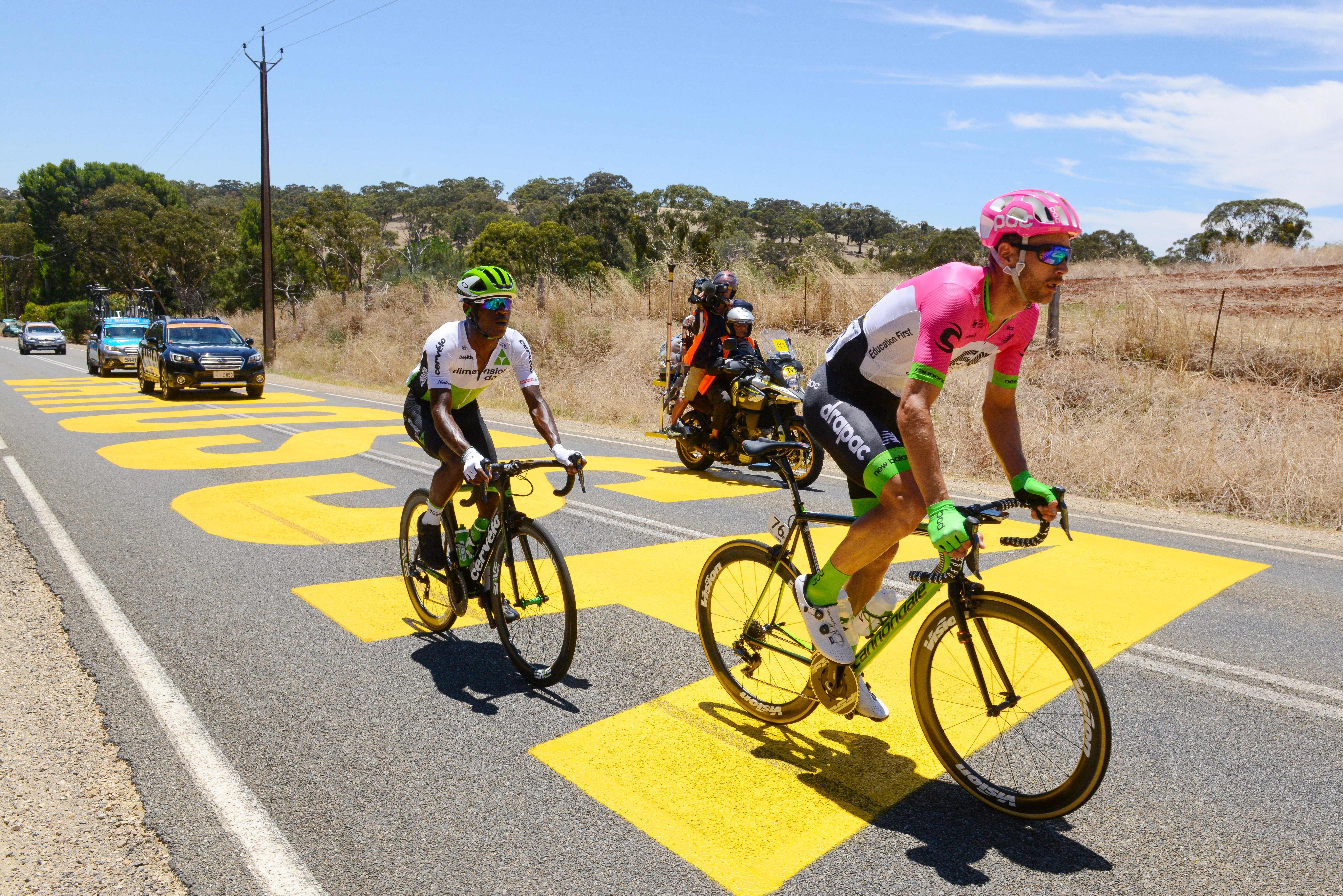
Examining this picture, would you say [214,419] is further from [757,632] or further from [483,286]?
[757,632]

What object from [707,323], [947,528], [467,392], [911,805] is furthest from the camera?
[707,323]

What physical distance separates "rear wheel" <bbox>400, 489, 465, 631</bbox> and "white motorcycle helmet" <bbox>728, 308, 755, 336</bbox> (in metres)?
5.78

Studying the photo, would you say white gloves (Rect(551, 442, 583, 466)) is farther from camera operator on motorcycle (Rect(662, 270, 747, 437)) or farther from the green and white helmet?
camera operator on motorcycle (Rect(662, 270, 747, 437))

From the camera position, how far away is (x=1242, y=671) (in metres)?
4.77

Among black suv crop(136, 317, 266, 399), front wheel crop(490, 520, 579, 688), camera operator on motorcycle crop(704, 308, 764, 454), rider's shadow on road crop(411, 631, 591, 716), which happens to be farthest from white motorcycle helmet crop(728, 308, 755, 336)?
black suv crop(136, 317, 266, 399)

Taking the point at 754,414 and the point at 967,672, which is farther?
the point at 754,414

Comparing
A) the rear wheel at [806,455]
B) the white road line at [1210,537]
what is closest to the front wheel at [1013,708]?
the white road line at [1210,537]

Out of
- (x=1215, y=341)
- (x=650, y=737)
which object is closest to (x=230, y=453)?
(x=650, y=737)

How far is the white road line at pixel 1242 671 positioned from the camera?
4535mm

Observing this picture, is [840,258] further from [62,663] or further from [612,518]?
[62,663]

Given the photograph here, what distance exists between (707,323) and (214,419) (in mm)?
10230

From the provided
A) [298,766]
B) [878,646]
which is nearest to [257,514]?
[298,766]

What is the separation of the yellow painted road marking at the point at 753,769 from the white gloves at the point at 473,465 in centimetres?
129

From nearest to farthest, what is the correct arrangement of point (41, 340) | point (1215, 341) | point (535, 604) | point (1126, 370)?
point (535, 604), point (1215, 341), point (1126, 370), point (41, 340)
